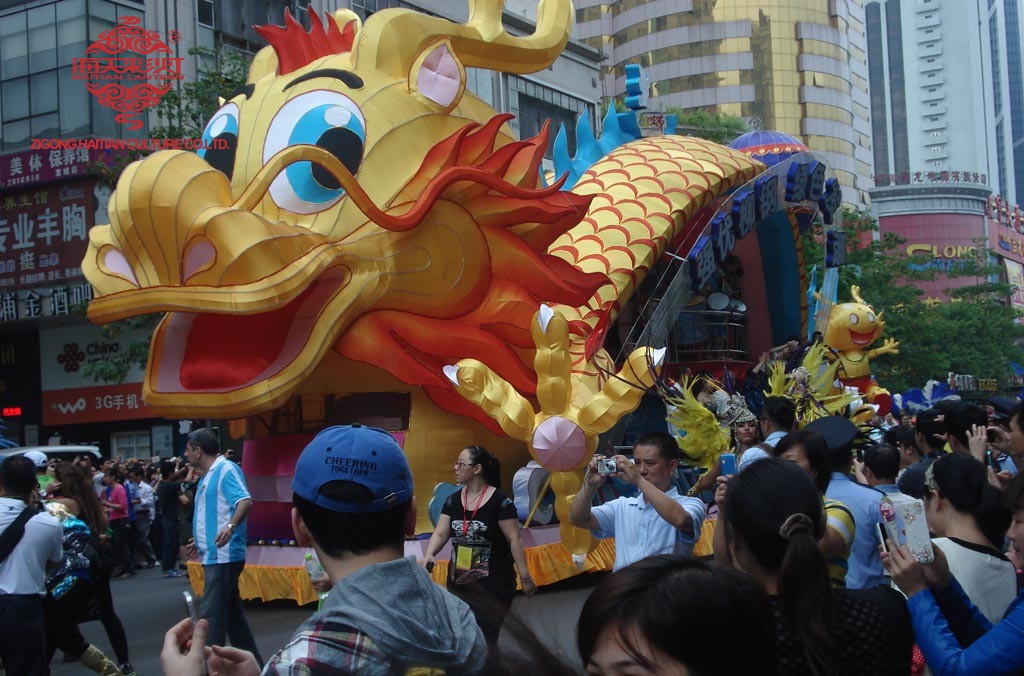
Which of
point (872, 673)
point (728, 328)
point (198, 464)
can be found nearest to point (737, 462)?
point (198, 464)

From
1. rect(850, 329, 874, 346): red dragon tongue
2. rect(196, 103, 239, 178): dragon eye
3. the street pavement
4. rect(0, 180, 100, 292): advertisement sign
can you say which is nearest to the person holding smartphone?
the street pavement

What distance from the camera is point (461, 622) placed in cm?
244

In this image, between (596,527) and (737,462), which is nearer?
(596,527)

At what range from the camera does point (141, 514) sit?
15547 mm

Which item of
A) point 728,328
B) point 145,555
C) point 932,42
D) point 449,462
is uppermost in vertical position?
point 932,42

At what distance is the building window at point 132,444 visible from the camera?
918 inches

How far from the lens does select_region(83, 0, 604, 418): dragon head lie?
9516 mm

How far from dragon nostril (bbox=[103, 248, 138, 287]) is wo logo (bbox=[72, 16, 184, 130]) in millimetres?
10666

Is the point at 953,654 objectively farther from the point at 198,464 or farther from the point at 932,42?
the point at 932,42

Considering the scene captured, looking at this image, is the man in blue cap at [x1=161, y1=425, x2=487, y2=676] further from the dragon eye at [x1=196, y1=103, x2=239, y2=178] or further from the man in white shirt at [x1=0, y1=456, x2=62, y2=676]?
the dragon eye at [x1=196, y1=103, x2=239, y2=178]

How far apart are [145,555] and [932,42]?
108210 millimetres

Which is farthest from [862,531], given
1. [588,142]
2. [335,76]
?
[588,142]

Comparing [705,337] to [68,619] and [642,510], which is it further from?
[642,510]

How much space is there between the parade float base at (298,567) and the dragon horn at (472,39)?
4.34 meters
